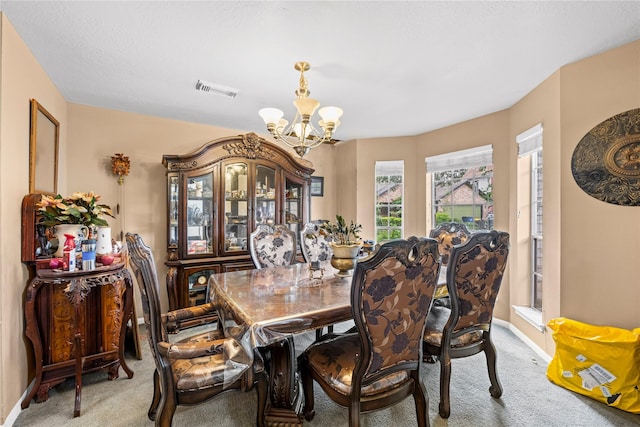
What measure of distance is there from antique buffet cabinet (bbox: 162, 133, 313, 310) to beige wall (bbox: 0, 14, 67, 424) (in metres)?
1.08

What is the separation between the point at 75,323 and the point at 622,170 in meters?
3.90

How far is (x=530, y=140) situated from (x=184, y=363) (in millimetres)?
3409

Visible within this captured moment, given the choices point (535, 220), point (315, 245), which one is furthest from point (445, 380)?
point (535, 220)

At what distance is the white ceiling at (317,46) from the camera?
1.63 meters

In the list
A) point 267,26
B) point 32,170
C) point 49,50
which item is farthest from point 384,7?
point 32,170

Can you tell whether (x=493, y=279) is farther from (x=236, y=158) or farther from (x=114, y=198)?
(x=114, y=198)

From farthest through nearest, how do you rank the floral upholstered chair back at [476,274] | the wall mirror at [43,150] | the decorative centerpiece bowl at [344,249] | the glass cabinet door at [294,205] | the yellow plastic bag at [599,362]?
1. the glass cabinet door at [294,205]
2. the decorative centerpiece bowl at [344,249]
3. the wall mirror at [43,150]
4. the yellow plastic bag at [599,362]
5. the floral upholstered chair back at [476,274]

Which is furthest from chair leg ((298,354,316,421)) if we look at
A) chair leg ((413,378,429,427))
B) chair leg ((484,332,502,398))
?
chair leg ((484,332,502,398))

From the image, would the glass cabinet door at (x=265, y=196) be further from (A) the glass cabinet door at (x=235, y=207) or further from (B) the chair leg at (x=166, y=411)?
(B) the chair leg at (x=166, y=411)

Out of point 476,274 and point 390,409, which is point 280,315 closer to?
point 390,409

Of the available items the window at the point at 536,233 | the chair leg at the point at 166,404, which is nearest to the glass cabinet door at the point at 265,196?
the chair leg at the point at 166,404

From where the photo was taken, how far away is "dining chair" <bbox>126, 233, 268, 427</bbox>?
53.7 inches

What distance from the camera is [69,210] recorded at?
2.02 metres

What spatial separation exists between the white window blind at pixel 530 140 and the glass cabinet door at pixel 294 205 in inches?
99.0
